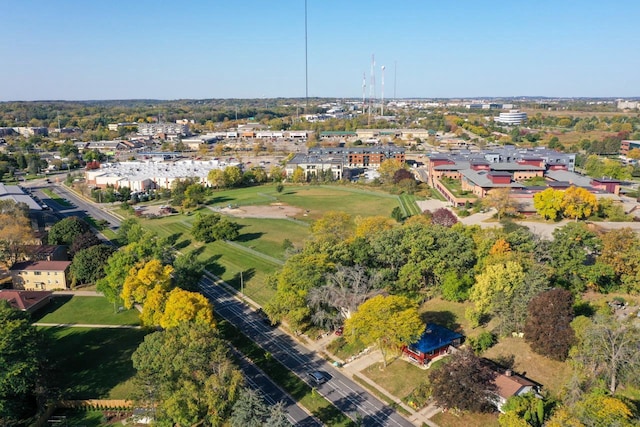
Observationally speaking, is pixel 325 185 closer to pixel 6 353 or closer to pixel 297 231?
pixel 297 231

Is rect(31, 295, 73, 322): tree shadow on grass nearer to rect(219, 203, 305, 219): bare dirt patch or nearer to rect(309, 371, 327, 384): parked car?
rect(309, 371, 327, 384): parked car

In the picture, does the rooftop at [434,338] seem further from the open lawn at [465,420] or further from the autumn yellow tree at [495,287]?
the open lawn at [465,420]

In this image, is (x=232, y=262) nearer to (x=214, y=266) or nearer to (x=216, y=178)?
(x=214, y=266)

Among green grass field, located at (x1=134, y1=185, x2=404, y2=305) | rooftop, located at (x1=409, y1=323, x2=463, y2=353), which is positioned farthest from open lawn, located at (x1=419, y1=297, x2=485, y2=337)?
green grass field, located at (x1=134, y1=185, x2=404, y2=305)

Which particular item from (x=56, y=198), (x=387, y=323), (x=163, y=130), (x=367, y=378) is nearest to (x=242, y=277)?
(x=367, y=378)

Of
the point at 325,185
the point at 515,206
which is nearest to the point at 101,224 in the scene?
the point at 325,185

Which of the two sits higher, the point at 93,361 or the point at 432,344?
the point at 432,344
